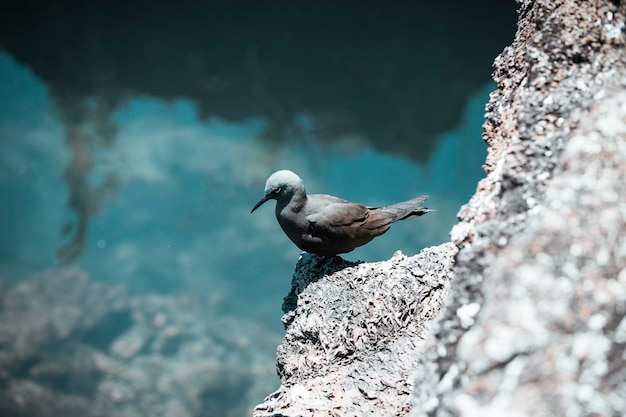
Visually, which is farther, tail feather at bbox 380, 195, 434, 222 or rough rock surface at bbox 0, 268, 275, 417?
rough rock surface at bbox 0, 268, 275, 417

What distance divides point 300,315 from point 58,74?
5.51m

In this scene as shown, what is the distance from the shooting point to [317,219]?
2.82m

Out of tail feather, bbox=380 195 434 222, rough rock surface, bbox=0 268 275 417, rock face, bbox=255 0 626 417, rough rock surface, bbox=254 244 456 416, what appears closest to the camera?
rock face, bbox=255 0 626 417

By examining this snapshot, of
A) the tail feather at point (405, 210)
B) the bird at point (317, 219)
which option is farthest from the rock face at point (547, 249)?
the tail feather at point (405, 210)

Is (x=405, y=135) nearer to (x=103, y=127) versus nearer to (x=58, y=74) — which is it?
(x=103, y=127)

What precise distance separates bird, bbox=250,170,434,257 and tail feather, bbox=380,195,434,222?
0.12 metres

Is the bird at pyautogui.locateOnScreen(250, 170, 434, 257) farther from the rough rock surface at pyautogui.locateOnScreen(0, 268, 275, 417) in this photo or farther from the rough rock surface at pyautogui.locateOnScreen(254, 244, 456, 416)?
the rough rock surface at pyautogui.locateOnScreen(0, 268, 275, 417)

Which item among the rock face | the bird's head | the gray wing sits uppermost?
the bird's head

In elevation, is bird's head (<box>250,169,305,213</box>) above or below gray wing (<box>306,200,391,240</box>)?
above

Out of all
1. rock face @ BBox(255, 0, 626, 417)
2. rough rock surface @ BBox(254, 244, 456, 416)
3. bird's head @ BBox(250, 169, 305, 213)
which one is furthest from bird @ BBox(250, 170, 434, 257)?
rock face @ BBox(255, 0, 626, 417)

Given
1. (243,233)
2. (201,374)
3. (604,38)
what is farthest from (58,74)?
(604,38)

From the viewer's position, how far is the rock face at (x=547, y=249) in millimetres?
1007

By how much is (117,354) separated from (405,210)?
3.59 m

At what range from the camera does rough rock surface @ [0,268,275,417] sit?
5203 mm
